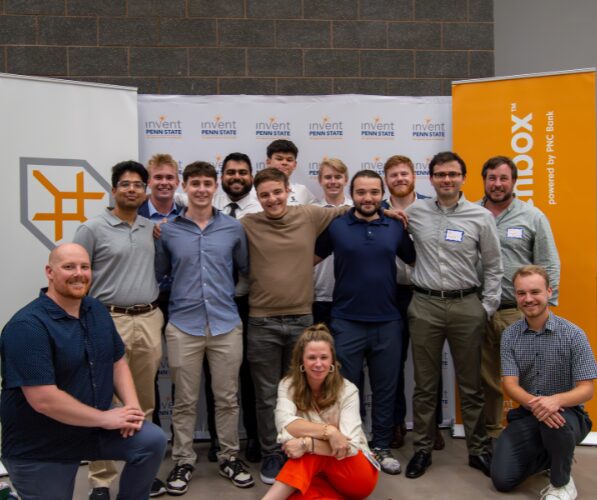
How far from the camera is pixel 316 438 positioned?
261cm

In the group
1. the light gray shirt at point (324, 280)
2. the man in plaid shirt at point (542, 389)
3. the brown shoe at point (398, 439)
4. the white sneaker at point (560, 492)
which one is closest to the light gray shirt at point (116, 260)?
the light gray shirt at point (324, 280)

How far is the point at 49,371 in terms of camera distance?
2.15m

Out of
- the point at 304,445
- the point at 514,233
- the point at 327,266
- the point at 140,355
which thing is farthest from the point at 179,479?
the point at 514,233

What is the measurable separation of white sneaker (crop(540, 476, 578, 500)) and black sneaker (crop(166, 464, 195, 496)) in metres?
1.69

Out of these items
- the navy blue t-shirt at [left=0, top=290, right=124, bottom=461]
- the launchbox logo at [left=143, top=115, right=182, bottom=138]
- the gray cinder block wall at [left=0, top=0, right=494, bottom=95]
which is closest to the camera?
the navy blue t-shirt at [left=0, top=290, right=124, bottom=461]

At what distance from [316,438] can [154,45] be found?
9.74ft

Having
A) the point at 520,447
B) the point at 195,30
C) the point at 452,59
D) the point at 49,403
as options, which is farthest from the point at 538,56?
the point at 49,403

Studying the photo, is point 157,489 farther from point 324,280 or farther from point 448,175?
point 448,175

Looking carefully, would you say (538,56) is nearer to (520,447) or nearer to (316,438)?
(520,447)

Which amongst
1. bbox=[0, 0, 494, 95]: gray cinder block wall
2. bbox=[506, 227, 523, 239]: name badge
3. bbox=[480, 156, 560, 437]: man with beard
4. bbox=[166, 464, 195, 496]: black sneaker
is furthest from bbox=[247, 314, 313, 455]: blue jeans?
bbox=[0, 0, 494, 95]: gray cinder block wall

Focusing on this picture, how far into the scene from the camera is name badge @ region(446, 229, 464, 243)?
308 cm

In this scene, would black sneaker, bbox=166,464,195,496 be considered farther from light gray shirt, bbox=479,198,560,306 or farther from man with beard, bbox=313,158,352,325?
light gray shirt, bbox=479,198,560,306

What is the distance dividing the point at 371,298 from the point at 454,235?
0.53 metres

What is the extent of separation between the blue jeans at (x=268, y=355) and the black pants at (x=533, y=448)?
1111mm
